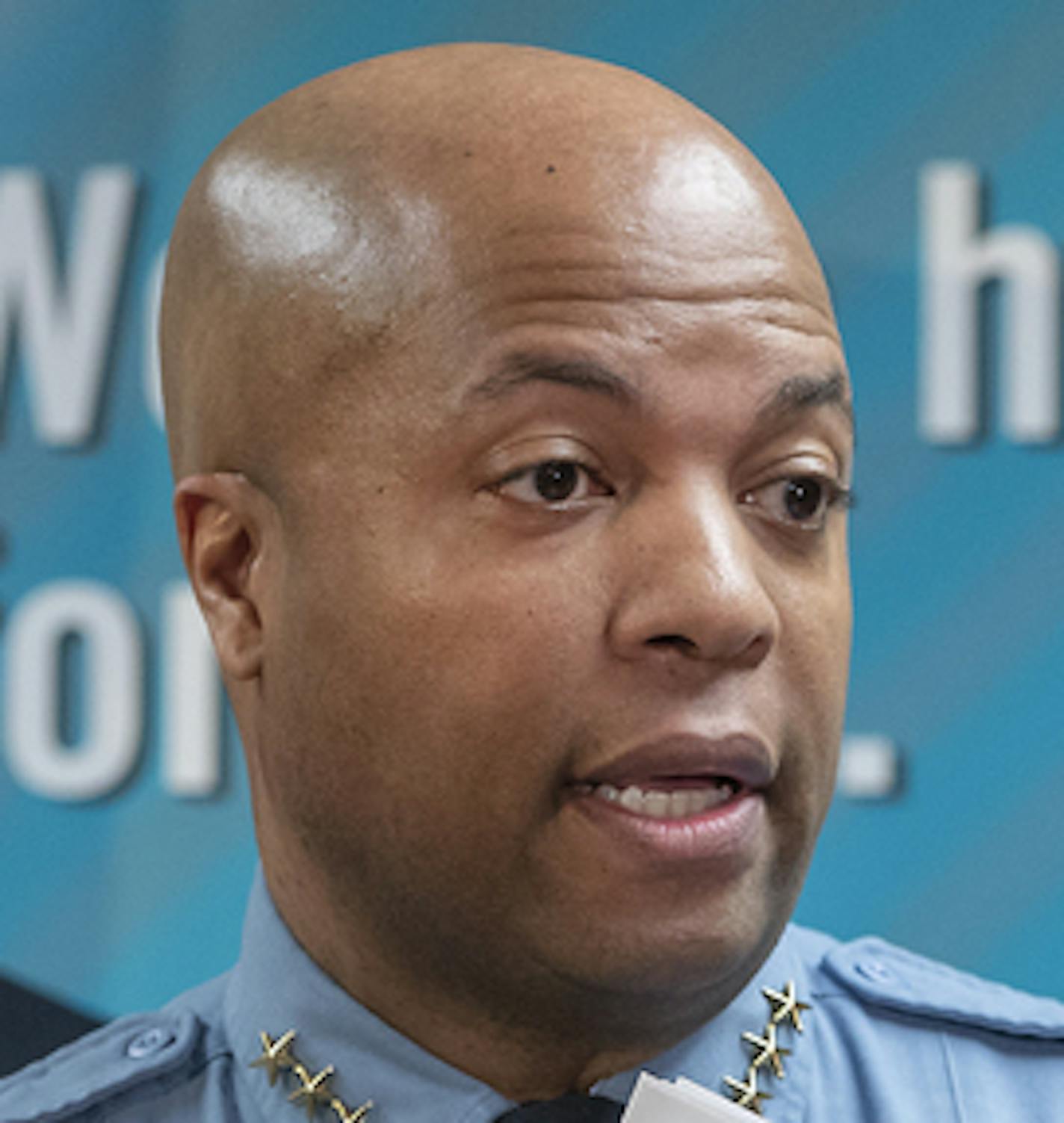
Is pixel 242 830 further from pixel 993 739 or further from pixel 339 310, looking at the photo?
pixel 339 310

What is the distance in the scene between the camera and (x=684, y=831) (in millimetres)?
1040

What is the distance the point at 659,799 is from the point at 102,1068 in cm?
56

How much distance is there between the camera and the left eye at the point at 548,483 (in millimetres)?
1062

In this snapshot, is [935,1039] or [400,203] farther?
[935,1039]

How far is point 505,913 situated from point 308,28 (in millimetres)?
1248

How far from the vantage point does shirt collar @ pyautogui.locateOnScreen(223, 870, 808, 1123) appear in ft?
3.80

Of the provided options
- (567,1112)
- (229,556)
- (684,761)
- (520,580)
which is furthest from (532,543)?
(567,1112)

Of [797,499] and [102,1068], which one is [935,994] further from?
[102,1068]

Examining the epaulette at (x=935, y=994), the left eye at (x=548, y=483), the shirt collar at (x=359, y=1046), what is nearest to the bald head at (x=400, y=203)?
the left eye at (x=548, y=483)

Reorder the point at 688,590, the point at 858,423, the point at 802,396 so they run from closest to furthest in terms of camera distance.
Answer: the point at 688,590
the point at 802,396
the point at 858,423

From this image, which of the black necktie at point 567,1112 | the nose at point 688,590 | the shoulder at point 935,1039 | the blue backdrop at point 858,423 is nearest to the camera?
the nose at point 688,590

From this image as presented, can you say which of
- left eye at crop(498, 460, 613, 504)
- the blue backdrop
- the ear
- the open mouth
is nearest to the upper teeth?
the open mouth

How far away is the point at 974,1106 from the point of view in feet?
4.10

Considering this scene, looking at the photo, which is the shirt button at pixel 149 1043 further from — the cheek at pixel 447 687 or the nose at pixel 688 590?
the nose at pixel 688 590
